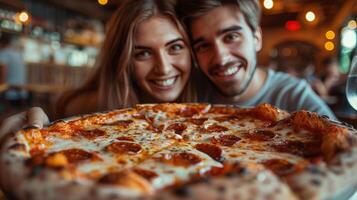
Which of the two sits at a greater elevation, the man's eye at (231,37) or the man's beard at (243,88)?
the man's eye at (231,37)

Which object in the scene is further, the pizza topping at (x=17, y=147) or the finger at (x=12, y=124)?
the finger at (x=12, y=124)

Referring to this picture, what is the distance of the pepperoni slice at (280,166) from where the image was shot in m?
1.09

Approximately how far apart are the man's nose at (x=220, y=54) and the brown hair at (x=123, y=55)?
0.83ft

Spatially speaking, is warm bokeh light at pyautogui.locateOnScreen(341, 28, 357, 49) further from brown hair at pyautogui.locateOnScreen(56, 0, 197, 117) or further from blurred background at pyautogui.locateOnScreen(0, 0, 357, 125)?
brown hair at pyautogui.locateOnScreen(56, 0, 197, 117)

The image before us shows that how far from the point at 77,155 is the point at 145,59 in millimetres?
1284

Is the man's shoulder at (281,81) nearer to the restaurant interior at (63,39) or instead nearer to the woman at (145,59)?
the restaurant interior at (63,39)

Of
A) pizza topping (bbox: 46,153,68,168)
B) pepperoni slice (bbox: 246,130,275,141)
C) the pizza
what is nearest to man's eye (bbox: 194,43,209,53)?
the pizza

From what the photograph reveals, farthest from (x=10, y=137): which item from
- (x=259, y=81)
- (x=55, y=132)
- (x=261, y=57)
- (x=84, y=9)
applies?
(x=261, y=57)

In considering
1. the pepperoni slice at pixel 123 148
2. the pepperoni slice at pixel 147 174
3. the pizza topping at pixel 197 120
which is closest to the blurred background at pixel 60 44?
the pizza topping at pixel 197 120

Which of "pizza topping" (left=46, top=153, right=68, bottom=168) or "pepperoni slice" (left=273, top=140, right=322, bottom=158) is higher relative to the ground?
"pizza topping" (left=46, top=153, right=68, bottom=168)

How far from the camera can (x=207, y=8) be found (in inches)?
95.3

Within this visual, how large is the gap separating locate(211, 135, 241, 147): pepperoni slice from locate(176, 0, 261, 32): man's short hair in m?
1.10

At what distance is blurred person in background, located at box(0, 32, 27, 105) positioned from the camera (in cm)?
747

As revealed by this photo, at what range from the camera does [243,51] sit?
243 centimetres
